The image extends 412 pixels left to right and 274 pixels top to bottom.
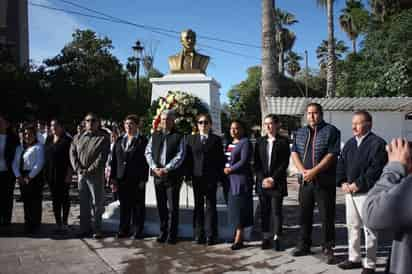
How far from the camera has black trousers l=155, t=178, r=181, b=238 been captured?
5355 mm

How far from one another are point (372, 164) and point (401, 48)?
1506 centimetres

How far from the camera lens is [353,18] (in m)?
23.3

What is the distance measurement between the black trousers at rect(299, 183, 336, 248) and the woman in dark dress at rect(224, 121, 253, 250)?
760 millimetres

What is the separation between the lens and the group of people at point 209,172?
4336 millimetres

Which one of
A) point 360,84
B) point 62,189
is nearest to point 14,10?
point 360,84

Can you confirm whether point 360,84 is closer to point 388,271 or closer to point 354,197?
point 354,197

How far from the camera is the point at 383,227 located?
1.65 m

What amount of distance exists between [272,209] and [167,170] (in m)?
1.56

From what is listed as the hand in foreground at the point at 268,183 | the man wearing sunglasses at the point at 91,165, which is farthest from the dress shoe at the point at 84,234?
the hand in foreground at the point at 268,183

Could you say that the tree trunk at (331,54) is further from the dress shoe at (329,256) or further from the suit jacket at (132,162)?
the dress shoe at (329,256)

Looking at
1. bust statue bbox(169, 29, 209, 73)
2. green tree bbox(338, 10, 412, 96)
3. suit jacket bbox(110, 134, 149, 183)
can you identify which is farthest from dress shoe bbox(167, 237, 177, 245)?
green tree bbox(338, 10, 412, 96)

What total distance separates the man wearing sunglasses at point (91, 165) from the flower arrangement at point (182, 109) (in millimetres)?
1143

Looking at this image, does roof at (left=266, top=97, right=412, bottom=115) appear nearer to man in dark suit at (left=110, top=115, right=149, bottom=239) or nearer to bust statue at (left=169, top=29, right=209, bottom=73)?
bust statue at (left=169, top=29, right=209, bottom=73)

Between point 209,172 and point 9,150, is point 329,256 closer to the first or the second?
point 209,172
